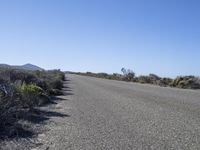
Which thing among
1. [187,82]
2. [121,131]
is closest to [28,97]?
[121,131]

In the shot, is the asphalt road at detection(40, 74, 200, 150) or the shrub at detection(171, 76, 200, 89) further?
the shrub at detection(171, 76, 200, 89)

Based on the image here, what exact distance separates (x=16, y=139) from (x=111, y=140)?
248 cm

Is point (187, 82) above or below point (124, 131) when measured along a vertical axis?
above

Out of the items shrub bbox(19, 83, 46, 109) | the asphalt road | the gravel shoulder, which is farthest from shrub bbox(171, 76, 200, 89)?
the asphalt road

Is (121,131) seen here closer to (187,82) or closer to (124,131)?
(124,131)

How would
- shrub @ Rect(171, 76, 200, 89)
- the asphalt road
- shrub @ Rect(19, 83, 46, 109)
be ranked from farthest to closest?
shrub @ Rect(171, 76, 200, 89), shrub @ Rect(19, 83, 46, 109), the asphalt road

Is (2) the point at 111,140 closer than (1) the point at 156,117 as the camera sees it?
Yes

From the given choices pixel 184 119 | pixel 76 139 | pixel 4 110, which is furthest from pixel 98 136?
pixel 184 119

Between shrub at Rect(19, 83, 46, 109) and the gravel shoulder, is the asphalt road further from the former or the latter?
shrub at Rect(19, 83, 46, 109)

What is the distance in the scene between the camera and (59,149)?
10.2 m

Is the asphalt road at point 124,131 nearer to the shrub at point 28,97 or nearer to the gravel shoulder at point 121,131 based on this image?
the gravel shoulder at point 121,131

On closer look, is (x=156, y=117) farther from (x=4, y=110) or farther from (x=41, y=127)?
(x=4, y=110)

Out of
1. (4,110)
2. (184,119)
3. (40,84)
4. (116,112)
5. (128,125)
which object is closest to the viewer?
(4,110)

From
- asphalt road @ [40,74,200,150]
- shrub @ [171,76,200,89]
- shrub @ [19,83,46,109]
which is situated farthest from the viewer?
shrub @ [171,76,200,89]
